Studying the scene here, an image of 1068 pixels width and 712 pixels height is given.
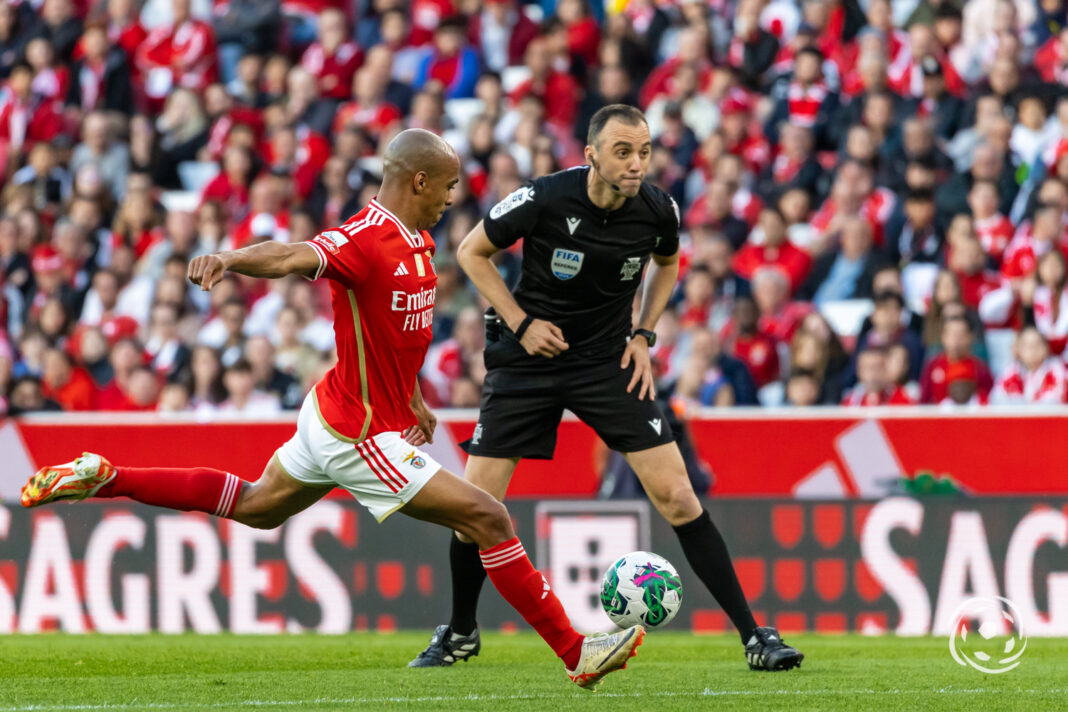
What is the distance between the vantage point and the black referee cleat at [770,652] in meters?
7.22

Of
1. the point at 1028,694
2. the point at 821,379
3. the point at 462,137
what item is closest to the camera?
the point at 1028,694

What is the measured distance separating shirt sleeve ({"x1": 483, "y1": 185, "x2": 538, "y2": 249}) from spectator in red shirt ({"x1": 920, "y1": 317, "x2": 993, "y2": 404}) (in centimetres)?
576

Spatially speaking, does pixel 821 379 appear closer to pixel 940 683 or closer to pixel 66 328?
pixel 940 683

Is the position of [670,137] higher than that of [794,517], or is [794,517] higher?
[670,137]

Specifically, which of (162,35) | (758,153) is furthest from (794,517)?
(162,35)

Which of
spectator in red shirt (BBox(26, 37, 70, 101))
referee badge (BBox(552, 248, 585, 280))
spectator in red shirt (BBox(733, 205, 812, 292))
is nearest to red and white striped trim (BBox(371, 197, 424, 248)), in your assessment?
referee badge (BBox(552, 248, 585, 280))

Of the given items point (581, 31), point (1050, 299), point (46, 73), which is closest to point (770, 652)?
point (1050, 299)

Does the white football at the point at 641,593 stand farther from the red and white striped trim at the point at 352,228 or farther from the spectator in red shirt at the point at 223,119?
the spectator in red shirt at the point at 223,119

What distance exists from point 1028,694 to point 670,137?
905 centimetres

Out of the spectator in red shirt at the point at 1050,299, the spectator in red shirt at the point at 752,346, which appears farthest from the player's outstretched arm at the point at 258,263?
the spectator in red shirt at the point at 1050,299

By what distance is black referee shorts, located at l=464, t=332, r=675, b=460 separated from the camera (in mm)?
7410

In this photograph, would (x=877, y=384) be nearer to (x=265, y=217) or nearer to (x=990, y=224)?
(x=990, y=224)

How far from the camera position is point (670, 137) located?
49.2 ft

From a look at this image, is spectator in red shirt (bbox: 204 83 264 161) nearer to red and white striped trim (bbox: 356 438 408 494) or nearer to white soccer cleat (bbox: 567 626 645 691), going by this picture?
red and white striped trim (bbox: 356 438 408 494)
